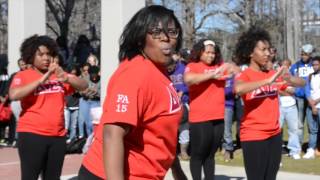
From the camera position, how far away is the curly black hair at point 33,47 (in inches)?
A: 239

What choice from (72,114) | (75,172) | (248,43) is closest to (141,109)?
(248,43)

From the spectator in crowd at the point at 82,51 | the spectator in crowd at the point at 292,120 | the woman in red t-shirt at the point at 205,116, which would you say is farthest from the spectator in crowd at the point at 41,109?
the spectator in crowd at the point at 82,51

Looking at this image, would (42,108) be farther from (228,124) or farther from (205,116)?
(228,124)

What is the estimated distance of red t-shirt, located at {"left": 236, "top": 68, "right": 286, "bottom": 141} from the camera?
234 inches

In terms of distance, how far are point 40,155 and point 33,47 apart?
42.0 inches

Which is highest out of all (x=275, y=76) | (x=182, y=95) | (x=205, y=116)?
(x=275, y=76)

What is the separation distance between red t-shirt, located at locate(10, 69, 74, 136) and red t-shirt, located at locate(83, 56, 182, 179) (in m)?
2.92

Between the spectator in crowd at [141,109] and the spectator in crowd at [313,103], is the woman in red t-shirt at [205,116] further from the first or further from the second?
the spectator in crowd at [313,103]

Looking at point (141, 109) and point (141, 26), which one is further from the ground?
point (141, 26)

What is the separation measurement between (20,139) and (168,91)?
3.26 metres

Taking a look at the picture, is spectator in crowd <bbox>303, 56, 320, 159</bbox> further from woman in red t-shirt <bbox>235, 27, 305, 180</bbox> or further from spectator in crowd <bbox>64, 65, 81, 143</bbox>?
woman in red t-shirt <bbox>235, 27, 305, 180</bbox>

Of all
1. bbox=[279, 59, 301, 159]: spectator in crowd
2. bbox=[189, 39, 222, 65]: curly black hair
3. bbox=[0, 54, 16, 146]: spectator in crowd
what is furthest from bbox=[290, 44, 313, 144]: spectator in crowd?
bbox=[0, 54, 16, 146]: spectator in crowd

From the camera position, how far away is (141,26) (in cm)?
289

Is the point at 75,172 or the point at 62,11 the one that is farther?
the point at 62,11
